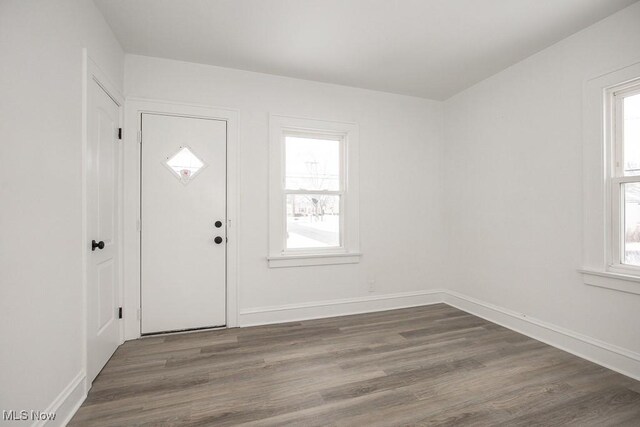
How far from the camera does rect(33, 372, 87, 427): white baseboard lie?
163 cm

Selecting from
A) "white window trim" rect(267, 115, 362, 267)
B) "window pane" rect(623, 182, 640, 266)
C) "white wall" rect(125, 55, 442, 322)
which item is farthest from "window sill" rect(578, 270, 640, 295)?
"white window trim" rect(267, 115, 362, 267)

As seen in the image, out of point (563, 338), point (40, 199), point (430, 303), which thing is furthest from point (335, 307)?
point (40, 199)

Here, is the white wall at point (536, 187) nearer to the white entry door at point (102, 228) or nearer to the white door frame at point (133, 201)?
the white door frame at point (133, 201)

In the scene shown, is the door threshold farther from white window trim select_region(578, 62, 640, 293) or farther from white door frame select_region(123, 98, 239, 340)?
white window trim select_region(578, 62, 640, 293)

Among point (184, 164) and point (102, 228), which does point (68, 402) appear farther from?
point (184, 164)

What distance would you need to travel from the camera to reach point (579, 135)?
259 cm

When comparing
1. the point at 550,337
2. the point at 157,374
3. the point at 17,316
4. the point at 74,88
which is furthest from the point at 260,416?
the point at 550,337

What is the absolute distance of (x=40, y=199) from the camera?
155cm

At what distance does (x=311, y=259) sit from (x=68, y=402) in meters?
2.31

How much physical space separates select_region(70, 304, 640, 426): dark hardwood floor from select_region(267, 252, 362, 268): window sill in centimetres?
73

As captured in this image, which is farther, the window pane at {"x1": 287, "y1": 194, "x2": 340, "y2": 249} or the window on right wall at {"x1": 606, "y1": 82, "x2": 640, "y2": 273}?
the window pane at {"x1": 287, "y1": 194, "x2": 340, "y2": 249}

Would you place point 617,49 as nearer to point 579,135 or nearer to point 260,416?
point 579,135

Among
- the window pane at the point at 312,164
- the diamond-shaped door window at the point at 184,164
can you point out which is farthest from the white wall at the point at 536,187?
the diamond-shaped door window at the point at 184,164

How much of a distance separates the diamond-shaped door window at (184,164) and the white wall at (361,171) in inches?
17.9
